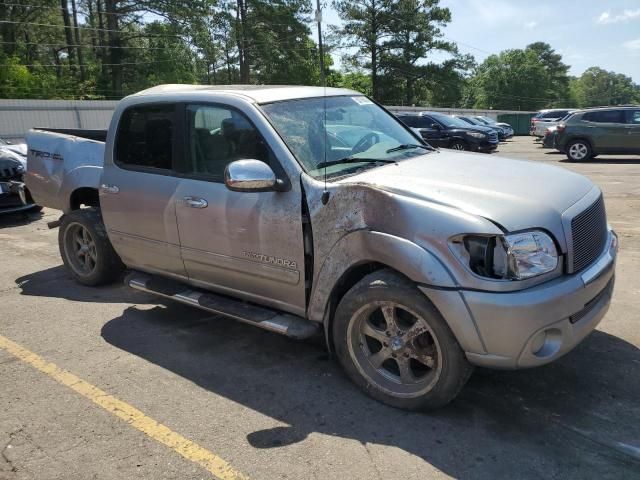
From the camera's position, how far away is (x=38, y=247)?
7.58 metres

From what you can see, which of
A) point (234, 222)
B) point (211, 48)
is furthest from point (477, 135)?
point (211, 48)

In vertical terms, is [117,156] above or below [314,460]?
above

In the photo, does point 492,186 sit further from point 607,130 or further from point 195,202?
point 607,130

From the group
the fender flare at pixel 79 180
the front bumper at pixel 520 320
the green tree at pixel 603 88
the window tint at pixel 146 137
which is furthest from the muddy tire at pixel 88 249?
the green tree at pixel 603 88

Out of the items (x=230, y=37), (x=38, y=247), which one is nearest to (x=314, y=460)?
(x=38, y=247)

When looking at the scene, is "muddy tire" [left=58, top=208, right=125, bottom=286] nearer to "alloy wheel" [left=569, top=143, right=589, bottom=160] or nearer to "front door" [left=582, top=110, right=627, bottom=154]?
"alloy wheel" [left=569, top=143, right=589, bottom=160]

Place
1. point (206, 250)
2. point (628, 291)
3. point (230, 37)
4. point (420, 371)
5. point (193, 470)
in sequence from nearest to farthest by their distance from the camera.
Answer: point (193, 470)
point (420, 371)
point (206, 250)
point (628, 291)
point (230, 37)

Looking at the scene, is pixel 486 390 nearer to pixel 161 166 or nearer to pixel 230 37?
pixel 161 166

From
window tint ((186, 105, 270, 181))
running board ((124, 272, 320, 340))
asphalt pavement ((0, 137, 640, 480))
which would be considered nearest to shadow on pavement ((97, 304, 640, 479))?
asphalt pavement ((0, 137, 640, 480))

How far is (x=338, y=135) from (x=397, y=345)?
1.59m

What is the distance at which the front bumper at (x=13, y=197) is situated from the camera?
862 cm

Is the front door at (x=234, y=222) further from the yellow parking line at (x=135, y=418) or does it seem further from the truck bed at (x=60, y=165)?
the truck bed at (x=60, y=165)

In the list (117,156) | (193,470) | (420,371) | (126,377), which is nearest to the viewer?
(193,470)

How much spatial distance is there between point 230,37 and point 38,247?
136 feet
